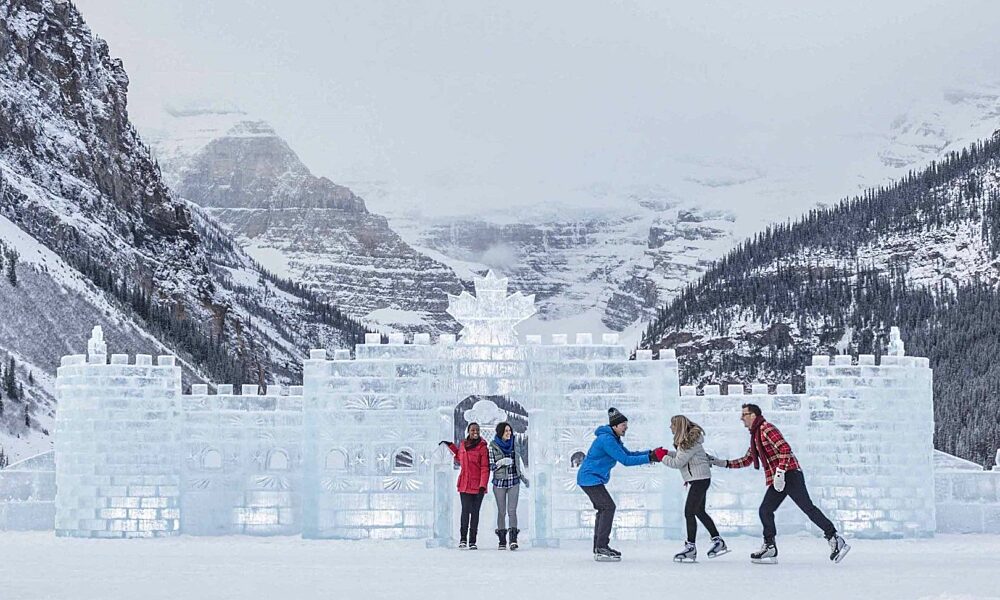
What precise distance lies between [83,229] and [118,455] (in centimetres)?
11103

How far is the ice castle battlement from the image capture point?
2894cm

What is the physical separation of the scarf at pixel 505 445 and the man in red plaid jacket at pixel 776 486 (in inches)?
163

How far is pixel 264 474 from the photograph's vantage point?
2972cm

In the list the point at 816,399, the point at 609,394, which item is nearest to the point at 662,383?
the point at 609,394

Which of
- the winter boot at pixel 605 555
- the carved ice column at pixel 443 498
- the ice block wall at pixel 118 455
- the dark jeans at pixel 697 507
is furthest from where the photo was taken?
the ice block wall at pixel 118 455

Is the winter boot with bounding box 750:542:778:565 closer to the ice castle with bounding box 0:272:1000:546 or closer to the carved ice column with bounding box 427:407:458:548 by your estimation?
the carved ice column with bounding box 427:407:458:548

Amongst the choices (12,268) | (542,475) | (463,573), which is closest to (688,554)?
(463,573)

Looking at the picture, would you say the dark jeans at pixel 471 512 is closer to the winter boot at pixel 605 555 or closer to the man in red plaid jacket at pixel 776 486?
the winter boot at pixel 605 555

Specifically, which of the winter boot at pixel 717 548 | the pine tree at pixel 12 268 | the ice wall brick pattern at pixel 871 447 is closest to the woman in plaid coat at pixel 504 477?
the winter boot at pixel 717 548

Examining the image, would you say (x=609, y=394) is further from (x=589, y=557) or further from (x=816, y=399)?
(x=589, y=557)

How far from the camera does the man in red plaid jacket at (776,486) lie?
843 inches

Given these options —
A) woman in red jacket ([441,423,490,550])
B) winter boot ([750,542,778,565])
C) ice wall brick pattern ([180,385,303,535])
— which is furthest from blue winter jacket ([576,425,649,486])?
ice wall brick pattern ([180,385,303,535])

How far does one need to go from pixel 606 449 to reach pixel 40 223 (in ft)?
373

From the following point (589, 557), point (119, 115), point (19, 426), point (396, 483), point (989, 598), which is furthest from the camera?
point (119, 115)
